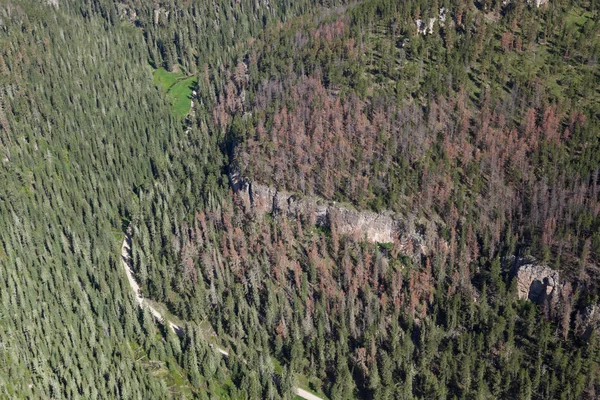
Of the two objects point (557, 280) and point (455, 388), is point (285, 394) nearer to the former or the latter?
point (455, 388)

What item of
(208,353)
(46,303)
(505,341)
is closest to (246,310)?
(208,353)

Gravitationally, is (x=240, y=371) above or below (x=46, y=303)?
below

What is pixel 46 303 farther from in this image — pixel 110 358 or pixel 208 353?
pixel 208 353

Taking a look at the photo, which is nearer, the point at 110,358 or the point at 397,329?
the point at 110,358

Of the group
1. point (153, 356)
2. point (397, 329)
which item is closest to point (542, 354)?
point (397, 329)

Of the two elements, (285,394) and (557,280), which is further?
(557,280)

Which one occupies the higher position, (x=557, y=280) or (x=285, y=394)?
(x=557, y=280)

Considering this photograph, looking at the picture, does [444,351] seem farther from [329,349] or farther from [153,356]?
[153,356]
